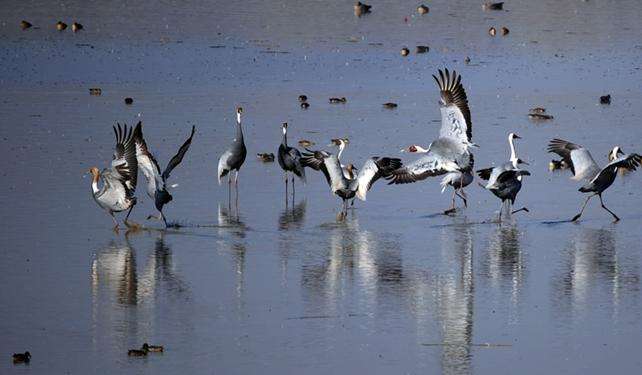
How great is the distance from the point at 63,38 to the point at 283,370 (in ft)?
79.7

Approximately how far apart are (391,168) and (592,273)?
3.91 m

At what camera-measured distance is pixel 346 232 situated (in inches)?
582

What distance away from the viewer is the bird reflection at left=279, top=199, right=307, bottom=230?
15008mm

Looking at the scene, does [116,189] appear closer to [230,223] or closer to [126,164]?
[126,164]

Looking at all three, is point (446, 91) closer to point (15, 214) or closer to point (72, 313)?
point (15, 214)

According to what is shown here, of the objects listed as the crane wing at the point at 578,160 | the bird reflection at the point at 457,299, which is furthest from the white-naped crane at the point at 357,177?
the crane wing at the point at 578,160

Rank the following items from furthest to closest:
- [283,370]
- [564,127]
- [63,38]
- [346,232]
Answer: [63,38] → [564,127] → [346,232] → [283,370]

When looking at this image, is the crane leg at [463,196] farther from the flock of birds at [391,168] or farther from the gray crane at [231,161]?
the gray crane at [231,161]

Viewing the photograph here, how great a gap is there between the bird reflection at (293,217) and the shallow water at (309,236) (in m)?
0.06

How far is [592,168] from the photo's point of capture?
632 inches

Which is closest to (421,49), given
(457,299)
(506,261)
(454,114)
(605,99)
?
(605,99)

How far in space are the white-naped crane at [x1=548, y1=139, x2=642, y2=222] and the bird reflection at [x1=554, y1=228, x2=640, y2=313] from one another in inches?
43.9

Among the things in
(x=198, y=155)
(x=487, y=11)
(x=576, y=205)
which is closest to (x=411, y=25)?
(x=487, y=11)

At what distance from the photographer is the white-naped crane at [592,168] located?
15.5 m
